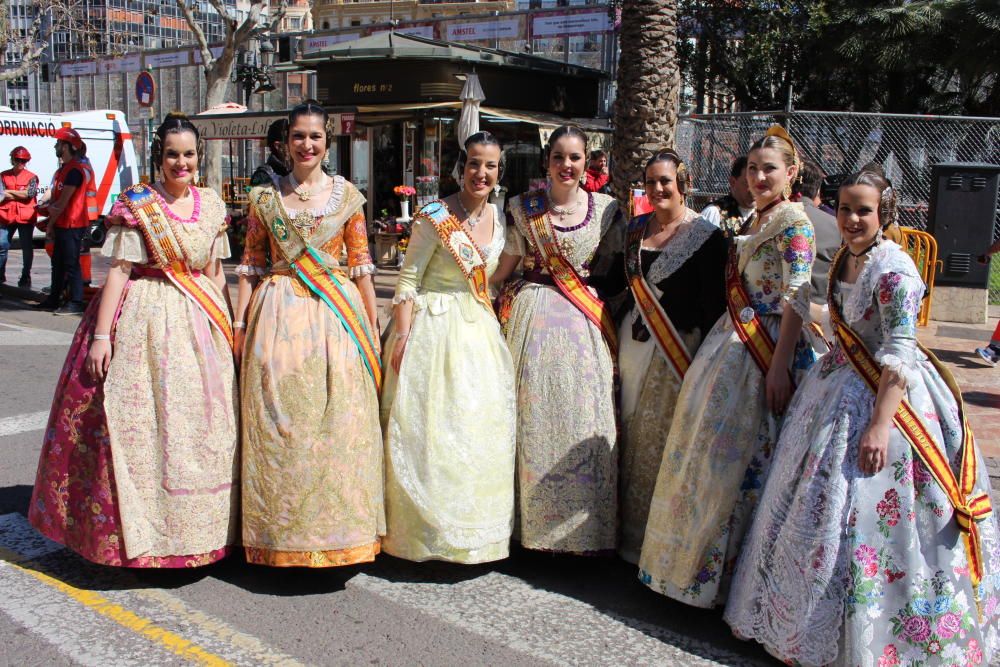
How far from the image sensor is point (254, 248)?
3.97m

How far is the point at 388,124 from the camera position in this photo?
1689 cm

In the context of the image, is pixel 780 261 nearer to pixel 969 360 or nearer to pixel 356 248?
pixel 356 248

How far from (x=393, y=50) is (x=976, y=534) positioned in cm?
1494

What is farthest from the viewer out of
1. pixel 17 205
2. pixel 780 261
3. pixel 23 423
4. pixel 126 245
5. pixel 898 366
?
pixel 17 205

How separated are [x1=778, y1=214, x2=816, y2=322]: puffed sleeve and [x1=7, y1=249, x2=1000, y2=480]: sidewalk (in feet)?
6.11

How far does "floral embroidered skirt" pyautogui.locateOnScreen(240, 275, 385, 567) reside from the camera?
368 centimetres

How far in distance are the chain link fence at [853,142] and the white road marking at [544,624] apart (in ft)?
27.8

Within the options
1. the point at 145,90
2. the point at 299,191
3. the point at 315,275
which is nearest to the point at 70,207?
the point at 145,90

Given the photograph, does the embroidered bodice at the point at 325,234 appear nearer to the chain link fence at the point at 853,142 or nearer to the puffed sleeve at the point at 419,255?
the puffed sleeve at the point at 419,255

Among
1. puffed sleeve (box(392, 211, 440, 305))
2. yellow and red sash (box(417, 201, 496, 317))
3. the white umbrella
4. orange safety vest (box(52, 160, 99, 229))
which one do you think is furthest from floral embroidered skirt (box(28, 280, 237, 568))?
the white umbrella

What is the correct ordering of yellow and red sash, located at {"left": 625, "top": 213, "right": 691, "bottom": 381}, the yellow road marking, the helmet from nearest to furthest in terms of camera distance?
the yellow road marking → yellow and red sash, located at {"left": 625, "top": 213, "right": 691, "bottom": 381} → the helmet

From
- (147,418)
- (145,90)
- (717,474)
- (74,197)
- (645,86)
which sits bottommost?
(717,474)

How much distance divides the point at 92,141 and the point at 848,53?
15.4m

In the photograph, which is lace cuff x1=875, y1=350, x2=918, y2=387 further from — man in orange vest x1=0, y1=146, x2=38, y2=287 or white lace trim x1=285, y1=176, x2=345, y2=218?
man in orange vest x1=0, y1=146, x2=38, y2=287
